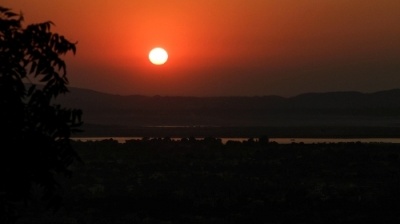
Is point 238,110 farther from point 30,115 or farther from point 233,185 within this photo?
point 30,115

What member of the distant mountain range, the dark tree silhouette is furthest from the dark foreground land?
the distant mountain range

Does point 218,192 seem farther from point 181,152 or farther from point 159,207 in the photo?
point 181,152

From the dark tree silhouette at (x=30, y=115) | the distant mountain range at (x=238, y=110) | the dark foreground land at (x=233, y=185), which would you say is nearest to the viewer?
the dark tree silhouette at (x=30, y=115)

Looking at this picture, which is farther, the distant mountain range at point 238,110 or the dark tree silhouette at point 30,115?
the distant mountain range at point 238,110

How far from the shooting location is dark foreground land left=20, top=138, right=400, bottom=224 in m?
24.2

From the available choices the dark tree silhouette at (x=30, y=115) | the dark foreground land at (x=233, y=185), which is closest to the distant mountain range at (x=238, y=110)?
the dark foreground land at (x=233, y=185)

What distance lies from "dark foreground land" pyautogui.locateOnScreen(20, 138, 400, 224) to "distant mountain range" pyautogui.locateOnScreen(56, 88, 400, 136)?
45.7 m

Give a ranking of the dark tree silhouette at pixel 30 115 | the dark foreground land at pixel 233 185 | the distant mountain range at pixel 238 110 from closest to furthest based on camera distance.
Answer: the dark tree silhouette at pixel 30 115, the dark foreground land at pixel 233 185, the distant mountain range at pixel 238 110

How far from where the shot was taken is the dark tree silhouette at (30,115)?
8.87m

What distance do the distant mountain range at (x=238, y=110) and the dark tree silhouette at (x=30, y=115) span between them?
254 feet

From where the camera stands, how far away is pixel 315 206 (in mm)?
25672

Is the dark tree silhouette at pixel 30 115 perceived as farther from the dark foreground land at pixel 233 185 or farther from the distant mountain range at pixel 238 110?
the distant mountain range at pixel 238 110

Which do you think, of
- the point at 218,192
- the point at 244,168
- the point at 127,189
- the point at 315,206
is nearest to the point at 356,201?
the point at 315,206

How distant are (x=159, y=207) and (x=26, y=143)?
1670 centimetres
